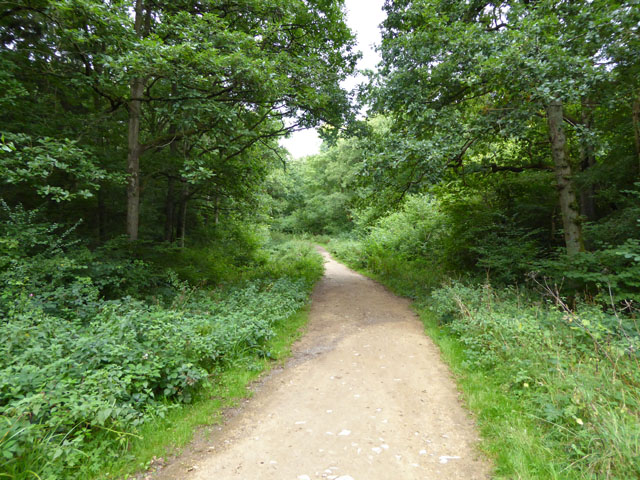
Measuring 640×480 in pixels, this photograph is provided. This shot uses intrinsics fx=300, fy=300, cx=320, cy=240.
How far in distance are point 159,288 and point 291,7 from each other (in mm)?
8698

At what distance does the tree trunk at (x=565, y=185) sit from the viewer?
303 inches

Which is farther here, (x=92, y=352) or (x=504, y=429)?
(x=92, y=352)

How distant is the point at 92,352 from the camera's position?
3.55m

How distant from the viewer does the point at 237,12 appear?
8.91 m

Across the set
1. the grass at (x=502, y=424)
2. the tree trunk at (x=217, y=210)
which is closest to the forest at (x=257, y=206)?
the grass at (x=502, y=424)

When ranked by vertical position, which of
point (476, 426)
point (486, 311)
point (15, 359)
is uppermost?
point (15, 359)

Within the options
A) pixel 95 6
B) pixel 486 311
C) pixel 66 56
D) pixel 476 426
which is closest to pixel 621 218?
pixel 486 311

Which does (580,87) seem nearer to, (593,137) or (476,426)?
(593,137)

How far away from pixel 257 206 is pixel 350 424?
11.6 m

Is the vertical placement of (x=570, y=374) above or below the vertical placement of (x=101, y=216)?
below

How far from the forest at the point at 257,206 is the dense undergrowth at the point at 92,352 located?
0.11 ft

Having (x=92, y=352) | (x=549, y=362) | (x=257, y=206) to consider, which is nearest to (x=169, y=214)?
(x=257, y=206)

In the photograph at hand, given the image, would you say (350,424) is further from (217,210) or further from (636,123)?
(217,210)

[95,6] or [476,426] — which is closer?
[476,426]
